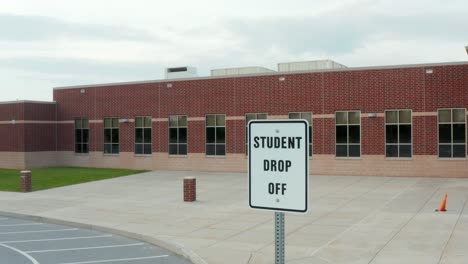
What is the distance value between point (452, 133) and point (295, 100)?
9.18m

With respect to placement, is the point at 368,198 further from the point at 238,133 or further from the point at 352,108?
the point at 238,133

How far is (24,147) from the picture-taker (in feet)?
138

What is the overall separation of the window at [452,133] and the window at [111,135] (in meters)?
22.4

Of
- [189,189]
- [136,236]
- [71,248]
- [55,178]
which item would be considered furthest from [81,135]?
[71,248]

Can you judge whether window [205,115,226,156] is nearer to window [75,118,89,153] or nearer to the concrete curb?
window [75,118,89,153]

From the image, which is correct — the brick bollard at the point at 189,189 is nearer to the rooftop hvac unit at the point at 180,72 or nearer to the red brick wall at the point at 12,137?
the rooftop hvac unit at the point at 180,72

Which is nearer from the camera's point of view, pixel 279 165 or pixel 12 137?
pixel 279 165

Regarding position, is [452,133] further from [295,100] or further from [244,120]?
[244,120]

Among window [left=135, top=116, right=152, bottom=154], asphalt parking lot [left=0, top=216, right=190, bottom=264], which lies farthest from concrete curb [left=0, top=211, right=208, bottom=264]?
window [left=135, top=116, right=152, bottom=154]

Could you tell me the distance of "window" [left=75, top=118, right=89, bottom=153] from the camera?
1689 inches

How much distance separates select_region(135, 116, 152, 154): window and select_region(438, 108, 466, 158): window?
19.4 metres

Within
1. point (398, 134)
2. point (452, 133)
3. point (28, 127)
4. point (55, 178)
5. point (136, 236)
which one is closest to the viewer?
point (136, 236)

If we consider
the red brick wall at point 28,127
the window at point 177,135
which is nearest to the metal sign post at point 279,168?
the window at point 177,135

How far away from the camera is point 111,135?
1635 inches
